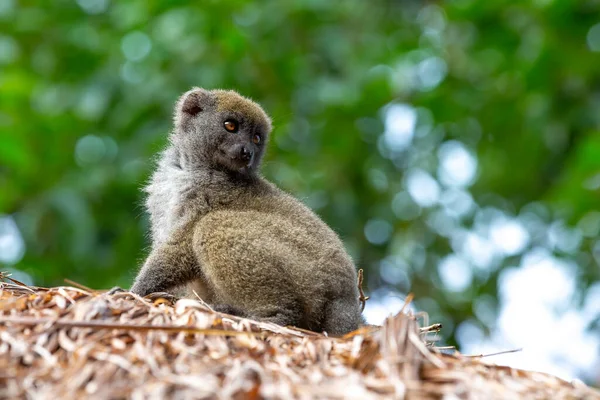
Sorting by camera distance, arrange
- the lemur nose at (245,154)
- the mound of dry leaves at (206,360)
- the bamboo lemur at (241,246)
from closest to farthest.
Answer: the mound of dry leaves at (206,360) → the bamboo lemur at (241,246) → the lemur nose at (245,154)

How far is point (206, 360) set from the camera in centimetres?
418

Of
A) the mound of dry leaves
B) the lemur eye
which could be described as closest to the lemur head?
the lemur eye

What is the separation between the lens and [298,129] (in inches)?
509

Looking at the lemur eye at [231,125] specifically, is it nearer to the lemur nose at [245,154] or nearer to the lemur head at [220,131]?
the lemur head at [220,131]

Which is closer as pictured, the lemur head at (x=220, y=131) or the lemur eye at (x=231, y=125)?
the lemur head at (x=220, y=131)

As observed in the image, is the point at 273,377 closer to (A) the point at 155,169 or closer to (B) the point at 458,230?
(A) the point at 155,169

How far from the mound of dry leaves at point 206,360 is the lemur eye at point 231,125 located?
349cm

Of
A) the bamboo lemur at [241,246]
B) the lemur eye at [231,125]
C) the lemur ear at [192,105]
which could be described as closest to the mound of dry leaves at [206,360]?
the bamboo lemur at [241,246]

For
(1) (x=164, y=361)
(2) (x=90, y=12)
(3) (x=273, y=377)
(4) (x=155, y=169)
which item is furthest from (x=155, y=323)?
(2) (x=90, y=12)

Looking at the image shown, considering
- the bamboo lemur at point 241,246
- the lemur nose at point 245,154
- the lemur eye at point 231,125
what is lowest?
the bamboo lemur at point 241,246

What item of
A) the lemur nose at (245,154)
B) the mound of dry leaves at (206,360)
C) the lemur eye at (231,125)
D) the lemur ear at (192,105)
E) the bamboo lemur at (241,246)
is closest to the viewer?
the mound of dry leaves at (206,360)

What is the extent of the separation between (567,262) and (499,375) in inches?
387

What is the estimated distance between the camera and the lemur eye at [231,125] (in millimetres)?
8234

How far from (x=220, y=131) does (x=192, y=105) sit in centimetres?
58
